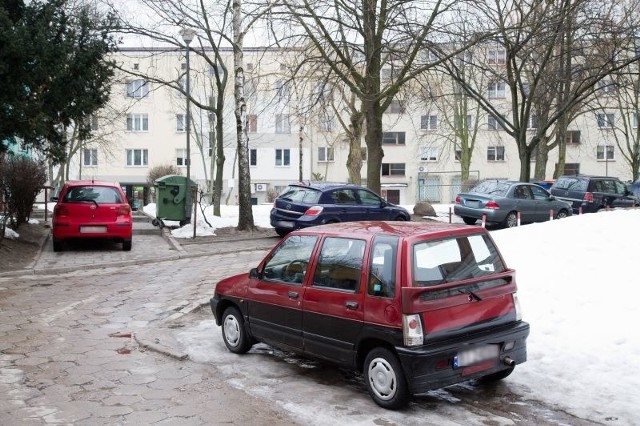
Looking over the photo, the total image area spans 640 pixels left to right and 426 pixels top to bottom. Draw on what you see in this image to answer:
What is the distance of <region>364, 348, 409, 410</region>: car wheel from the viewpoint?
514 centimetres

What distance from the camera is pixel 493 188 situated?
2034cm

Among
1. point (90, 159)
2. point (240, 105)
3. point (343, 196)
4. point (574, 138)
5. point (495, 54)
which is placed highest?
point (495, 54)

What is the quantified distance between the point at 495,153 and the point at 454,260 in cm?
5155

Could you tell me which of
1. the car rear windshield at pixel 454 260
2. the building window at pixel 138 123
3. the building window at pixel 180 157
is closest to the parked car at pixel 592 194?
the car rear windshield at pixel 454 260

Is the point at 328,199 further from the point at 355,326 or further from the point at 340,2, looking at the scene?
the point at 355,326

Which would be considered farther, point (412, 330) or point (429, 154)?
point (429, 154)

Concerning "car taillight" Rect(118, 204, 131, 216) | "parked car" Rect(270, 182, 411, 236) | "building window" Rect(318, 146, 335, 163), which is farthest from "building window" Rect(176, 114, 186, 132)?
"car taillight" Rect(118, 204, 131, 216)

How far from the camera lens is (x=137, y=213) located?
80.7 ft

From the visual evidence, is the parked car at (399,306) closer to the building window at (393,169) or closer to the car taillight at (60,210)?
the car taillight at (60,210)

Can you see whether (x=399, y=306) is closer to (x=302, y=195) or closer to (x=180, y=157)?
(x=302, y=195)

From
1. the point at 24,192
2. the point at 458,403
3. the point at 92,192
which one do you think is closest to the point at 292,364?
the point at 458,403

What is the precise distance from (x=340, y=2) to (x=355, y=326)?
47.7ft

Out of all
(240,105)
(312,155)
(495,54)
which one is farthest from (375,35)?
(312,155)

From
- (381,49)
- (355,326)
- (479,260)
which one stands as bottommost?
(355,326)
